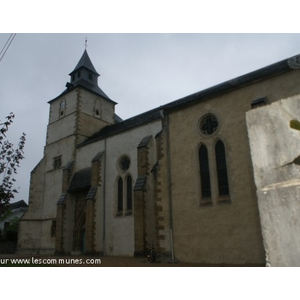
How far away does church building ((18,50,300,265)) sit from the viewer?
38.8 feet

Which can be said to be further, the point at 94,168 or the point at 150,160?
the point at 94,168

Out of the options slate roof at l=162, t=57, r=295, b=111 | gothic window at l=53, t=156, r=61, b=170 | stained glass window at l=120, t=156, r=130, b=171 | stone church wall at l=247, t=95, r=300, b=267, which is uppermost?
gothic window at l=53, t=156, r=61, b=170

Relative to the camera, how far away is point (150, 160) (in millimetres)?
18938

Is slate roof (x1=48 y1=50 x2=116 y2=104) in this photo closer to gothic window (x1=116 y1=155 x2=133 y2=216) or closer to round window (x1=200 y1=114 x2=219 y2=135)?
gothic window (x1=116 y1=155 x2=133 y2=216)

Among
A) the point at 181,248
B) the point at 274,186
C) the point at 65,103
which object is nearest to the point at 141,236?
the point at 181,248

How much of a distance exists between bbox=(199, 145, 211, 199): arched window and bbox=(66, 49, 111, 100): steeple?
1976cm

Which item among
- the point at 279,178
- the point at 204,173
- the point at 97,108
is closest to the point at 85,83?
the point at 97,108

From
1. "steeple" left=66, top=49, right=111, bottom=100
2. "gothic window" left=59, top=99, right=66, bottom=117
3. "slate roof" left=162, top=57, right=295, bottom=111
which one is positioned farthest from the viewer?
"steeple" left=66, top=49, right=111, bottom=100

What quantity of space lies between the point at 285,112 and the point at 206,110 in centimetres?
1225

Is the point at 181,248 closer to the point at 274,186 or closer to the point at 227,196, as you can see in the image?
the point at 227,196

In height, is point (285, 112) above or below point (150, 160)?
below

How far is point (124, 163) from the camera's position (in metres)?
21.3

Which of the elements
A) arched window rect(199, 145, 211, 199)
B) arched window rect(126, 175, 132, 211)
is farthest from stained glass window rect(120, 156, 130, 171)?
arched window rect(199, 145, 211, 199)

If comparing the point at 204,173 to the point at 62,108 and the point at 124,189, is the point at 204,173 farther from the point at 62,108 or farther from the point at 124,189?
the point at 62,108
